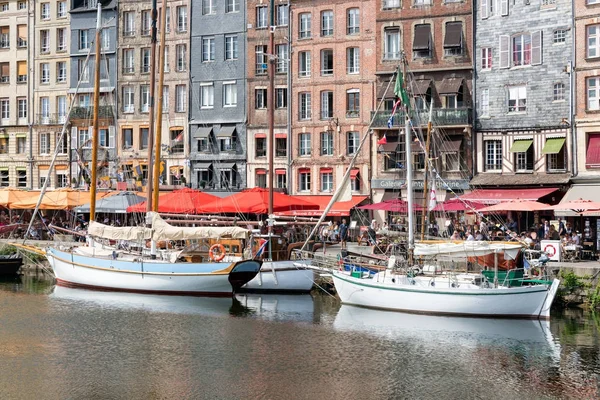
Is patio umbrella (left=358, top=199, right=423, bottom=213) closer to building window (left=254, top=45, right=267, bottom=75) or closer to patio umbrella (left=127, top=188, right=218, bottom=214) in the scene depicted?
patio umbrella (left=127, top=188, right=218, bottom=214)

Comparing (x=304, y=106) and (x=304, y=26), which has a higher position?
(x=304, y=26)

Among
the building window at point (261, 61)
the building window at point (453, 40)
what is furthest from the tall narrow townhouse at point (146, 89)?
the building window at point (453, 40)

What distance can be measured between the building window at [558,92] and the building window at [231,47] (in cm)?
2453

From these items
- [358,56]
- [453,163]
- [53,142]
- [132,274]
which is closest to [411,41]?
[358,56]

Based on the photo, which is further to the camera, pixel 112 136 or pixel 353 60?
pixel 112 136

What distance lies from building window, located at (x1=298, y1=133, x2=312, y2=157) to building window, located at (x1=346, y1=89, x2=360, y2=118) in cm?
362

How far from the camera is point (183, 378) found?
30.5m

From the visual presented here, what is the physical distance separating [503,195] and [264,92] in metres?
21.1

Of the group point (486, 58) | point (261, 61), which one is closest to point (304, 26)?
point (261, 61)

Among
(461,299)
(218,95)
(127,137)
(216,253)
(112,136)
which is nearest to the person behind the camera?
(461,299)

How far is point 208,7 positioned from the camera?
73625mm

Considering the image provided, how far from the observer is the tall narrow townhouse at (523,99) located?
194 ft

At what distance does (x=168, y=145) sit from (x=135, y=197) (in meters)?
9.24

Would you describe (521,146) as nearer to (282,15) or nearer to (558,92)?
(558,92)
